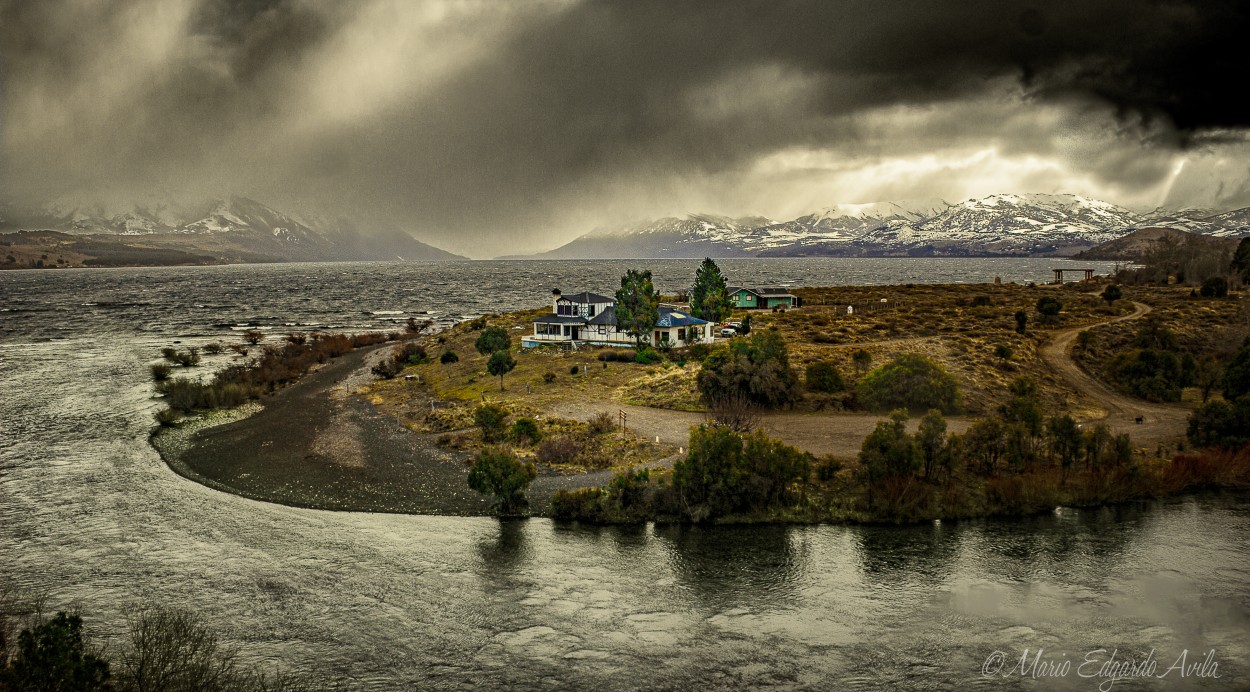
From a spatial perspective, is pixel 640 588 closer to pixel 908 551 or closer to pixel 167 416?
pixel 908 551

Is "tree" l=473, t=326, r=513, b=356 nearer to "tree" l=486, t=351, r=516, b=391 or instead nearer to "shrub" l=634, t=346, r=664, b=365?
"tree" l=486, t=351, r=516, b=391

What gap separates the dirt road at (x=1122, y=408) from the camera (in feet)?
142

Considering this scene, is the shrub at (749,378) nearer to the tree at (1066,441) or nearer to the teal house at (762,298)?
Result: the tree at (1066,441)

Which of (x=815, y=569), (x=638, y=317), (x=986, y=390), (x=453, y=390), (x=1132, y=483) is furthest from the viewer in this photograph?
(x=638, y=317)

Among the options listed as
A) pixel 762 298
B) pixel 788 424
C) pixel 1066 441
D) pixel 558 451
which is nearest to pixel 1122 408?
pixel 1066 441

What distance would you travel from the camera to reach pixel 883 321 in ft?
287

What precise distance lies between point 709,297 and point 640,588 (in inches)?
2364

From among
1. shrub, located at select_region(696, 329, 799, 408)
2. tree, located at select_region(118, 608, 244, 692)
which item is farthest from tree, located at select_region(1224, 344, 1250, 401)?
tree, located at select_region(118, 608, 244, 692)

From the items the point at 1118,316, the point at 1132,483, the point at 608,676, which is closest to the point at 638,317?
the point at 1132,483

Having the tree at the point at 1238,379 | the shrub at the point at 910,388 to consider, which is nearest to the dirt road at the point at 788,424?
the shrub at the point at 910,388

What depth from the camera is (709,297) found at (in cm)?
8444

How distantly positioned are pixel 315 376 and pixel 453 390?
2080 centimetres

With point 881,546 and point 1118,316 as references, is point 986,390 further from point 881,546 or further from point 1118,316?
point 1118,316

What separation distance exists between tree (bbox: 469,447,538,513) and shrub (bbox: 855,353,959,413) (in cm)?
2783
